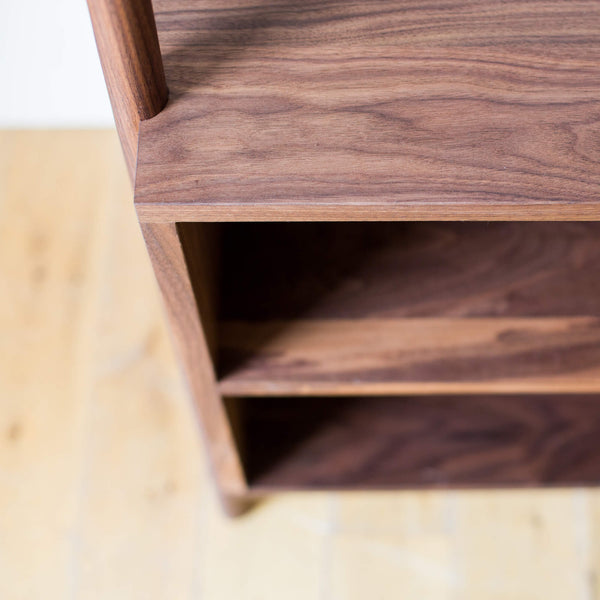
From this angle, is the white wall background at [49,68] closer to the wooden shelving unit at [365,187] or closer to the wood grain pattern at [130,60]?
the wooden shelving unit at [365,187]

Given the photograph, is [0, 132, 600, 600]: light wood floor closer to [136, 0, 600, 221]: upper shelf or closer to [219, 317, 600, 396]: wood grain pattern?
[219, 317, 600, 396]: wood grain pattern

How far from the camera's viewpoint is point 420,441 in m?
0.97

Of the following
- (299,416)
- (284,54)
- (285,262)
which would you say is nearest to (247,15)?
(284,54)

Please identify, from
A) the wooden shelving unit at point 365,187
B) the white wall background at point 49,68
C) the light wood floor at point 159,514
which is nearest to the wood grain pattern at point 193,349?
the wooden shelving unit at point 365,187

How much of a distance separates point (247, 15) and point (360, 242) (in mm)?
298

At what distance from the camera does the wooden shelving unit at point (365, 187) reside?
→ 484mm

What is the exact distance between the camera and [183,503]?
1.04m

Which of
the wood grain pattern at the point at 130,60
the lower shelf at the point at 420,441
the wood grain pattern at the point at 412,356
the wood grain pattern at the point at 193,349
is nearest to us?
the wood grain pattern at the point at 130,60

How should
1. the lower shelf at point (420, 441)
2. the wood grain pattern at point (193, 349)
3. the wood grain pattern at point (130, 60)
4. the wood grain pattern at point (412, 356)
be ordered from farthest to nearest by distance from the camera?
the lower shelf at point (420, 441) → the wood grain pattern at point (412, 356) → the wood grain pattern at point (193, 349) → the wood grain pattern at point (130, 60)

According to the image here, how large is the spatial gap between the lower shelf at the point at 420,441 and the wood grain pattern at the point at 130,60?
0.51m

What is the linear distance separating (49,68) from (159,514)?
63 centimetres

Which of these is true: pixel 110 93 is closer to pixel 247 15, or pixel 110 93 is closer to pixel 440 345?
pixel 247 15

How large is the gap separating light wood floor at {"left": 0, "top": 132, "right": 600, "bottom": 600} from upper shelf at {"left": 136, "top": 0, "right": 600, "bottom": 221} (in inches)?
24.7

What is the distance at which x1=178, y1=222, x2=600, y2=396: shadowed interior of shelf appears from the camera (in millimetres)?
715
